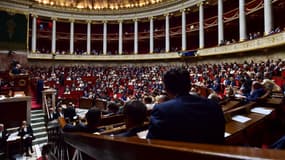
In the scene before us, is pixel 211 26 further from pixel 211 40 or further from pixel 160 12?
pixel 160 12

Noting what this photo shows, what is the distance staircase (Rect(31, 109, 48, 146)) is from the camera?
28.9 ft

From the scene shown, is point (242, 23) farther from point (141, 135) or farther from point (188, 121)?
point (188, 121)

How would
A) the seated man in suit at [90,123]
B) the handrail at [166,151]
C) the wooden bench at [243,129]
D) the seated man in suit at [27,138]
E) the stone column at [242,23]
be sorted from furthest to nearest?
the stone column at [242,23] → the seated man in suit at [27,138] → the seated man in suit at [90,123] → the wooden bench at [243,129] → the handrail at [166,151]

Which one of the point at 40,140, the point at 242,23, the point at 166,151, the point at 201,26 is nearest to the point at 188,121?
the point at 166,151

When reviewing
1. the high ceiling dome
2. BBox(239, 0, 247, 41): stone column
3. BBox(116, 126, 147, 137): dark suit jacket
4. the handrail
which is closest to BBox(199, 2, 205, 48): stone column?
BBox(239, 0, 247, 41): stone column

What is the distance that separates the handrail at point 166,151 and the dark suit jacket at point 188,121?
0.76 feet

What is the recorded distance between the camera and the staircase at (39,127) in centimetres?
880

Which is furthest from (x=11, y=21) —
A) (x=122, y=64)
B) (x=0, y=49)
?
(x=122, y=64)

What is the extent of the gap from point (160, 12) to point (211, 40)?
754 cm

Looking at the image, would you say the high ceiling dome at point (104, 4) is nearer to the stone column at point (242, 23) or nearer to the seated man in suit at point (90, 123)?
the stone column at point (242, 23)

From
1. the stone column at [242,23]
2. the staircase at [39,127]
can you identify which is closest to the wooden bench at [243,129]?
the staircase at [39,127]

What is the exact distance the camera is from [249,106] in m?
3.71

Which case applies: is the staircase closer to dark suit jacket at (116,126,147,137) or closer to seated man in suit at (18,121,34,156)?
seated man in suit at (18,121,34,156)

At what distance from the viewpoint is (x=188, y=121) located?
1.23 m
